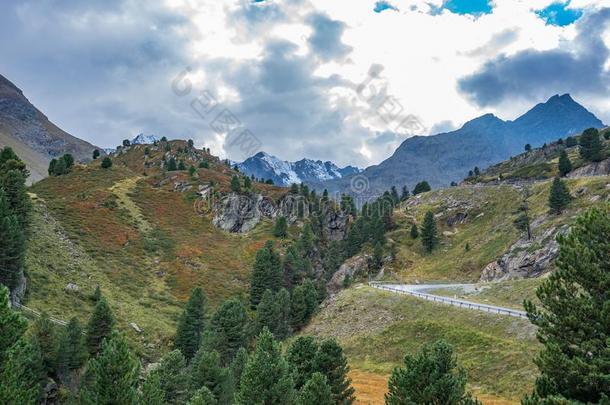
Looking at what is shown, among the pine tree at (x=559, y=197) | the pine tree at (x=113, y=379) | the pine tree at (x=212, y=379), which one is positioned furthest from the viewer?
the pine tree at (x=559, y=197)

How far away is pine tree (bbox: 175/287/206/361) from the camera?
189 feet

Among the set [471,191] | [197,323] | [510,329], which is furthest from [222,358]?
[471,191]

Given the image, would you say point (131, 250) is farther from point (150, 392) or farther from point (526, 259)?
point (526, 259)

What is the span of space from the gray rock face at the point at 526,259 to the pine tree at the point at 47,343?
67.7 m

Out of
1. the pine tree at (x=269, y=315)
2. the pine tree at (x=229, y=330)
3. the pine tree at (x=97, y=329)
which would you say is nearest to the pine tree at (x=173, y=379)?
the pine tree at (x=97, y=329)

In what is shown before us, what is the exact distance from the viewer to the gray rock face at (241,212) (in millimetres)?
126281

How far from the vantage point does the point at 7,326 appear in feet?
59.4

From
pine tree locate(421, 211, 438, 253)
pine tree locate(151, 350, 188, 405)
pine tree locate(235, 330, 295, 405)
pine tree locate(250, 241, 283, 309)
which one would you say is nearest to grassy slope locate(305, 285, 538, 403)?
pine tree locate(235, 330, 295, 405)

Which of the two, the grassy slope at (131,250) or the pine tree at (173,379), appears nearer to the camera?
the pine tree at (173,379)

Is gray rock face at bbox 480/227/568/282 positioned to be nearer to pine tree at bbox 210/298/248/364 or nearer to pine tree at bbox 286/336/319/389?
pine tree at bbox 210/298/248/364

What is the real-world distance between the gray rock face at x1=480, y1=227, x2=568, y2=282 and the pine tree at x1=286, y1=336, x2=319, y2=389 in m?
52.8

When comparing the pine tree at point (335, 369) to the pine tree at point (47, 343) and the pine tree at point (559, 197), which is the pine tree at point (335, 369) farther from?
the pine tree at point (559, 197)

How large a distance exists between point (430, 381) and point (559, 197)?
252ft

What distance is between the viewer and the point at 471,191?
13062 cm
